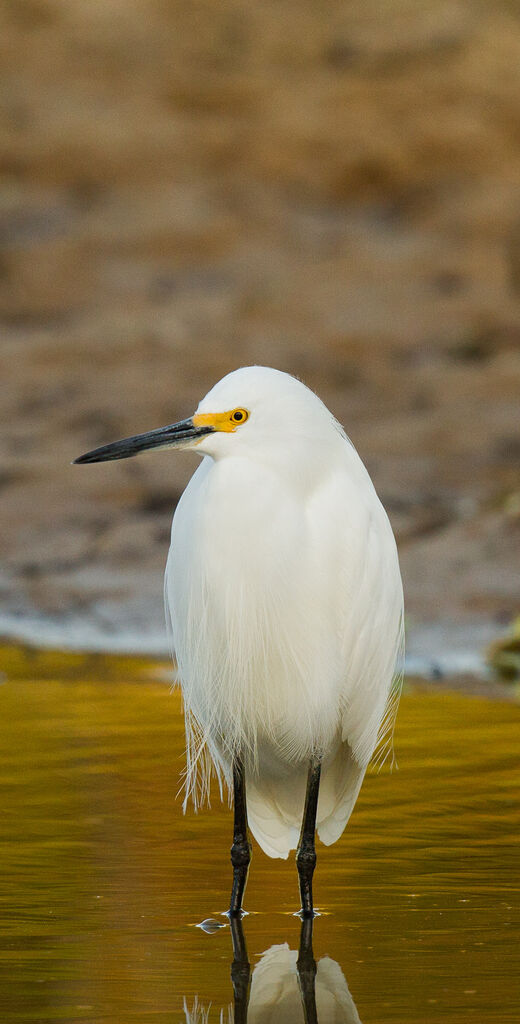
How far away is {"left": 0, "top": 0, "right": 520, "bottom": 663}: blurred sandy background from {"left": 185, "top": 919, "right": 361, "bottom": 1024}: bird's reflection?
359 cm

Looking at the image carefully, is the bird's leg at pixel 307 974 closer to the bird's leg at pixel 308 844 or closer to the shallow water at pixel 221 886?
the shallow water at pixel 221 886

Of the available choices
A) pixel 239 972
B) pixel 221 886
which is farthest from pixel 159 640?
pixel 239 972

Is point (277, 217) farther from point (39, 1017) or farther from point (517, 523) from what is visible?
point (39, 1017)

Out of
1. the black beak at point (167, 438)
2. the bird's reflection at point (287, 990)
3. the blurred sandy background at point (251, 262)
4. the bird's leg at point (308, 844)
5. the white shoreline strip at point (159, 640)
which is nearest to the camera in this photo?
the bird's reflection at point (287, 990)

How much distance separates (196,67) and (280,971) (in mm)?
10401

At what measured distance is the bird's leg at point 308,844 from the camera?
3.26 meters

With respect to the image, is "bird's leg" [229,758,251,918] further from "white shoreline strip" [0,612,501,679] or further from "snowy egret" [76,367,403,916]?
"white shoreline strip" [0,612,501,679]

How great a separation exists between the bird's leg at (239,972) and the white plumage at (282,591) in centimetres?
48

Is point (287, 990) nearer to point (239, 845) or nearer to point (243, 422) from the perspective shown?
point (239, 845)

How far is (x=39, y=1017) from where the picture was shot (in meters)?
2.49

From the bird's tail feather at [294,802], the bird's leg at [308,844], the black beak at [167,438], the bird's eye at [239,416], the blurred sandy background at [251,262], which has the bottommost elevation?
the blurred sandy background at [251,262]

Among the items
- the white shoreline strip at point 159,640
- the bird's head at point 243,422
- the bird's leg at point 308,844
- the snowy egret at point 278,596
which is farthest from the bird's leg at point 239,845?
the white shoreline strip at point 159,640

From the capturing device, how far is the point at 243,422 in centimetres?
314

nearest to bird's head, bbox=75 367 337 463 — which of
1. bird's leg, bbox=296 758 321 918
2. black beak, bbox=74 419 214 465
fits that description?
black beak, bbox=74 419 214 465
